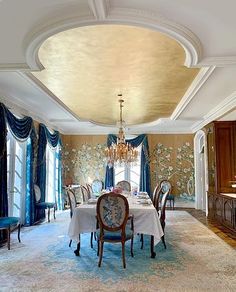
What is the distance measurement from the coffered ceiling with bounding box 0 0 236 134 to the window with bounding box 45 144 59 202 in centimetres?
196

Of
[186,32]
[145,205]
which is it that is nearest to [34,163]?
[145,205]

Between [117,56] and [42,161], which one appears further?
[42,161]

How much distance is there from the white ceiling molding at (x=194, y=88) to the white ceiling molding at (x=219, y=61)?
0.25 m

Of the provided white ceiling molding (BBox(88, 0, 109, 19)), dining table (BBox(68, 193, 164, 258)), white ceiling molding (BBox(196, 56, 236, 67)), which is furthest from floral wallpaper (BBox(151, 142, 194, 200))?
white ceiling molding (BBox(88, 0, 109, 19))

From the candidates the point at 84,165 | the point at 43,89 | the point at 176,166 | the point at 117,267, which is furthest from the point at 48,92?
the point at 176,166

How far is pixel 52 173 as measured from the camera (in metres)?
8.61

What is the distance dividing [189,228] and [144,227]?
2.34 m

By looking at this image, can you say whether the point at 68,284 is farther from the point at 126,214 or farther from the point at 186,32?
the point at 186,32

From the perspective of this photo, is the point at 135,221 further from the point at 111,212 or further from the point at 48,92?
the point at 48,92

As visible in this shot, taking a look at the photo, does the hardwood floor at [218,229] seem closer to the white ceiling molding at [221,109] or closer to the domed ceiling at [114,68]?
the white ceiling molding at [221,109]

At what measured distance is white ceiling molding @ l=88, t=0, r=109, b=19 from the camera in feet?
7.46

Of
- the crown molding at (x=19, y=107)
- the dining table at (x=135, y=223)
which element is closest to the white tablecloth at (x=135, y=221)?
the dining table at (x=135, y=223)

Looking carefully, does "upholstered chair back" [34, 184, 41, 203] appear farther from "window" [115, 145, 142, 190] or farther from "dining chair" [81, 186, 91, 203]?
"window" [115, 145, 142, 190]

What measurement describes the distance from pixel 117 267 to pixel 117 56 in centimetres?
285
